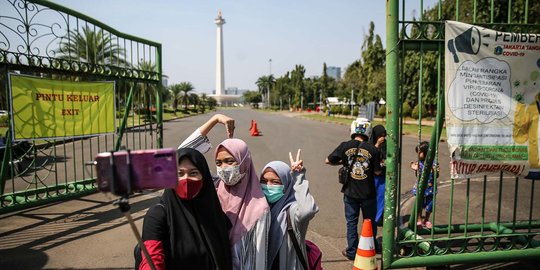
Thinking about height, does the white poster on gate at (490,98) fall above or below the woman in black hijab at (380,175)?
above

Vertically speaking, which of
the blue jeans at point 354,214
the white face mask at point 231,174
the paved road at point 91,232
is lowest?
the paved road at point 91,232

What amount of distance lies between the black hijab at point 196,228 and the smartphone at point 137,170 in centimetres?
59

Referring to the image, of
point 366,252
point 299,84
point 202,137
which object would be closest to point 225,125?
point 202,137

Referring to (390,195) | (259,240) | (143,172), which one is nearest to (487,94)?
(390,195)

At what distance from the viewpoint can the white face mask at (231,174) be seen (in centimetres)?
235

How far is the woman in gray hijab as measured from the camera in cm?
237

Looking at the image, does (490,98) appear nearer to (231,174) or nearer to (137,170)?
(231,174)

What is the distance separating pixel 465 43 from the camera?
2.86 meters

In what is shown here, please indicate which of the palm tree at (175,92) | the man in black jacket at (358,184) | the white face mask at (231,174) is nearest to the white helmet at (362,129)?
the man in black jacket at (358,184)

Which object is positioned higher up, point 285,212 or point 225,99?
point 225,99

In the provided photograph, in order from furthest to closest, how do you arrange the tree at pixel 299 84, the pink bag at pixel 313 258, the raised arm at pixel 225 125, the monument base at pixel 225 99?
the monument base at pixel 225 99
the tree at pixel 299 84
the raised arm at pixel 225 125
the pink bag at pixel 313 258

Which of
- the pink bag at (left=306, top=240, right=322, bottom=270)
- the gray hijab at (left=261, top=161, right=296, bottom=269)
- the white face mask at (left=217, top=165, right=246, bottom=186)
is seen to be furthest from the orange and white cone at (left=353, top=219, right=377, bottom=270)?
the white face mask at (left=217, top=165, right=246, bottom=186)

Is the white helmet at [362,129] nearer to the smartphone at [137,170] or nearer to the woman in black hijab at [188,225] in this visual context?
the woman in black hijab at [188,225]

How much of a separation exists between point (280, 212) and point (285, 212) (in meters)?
0.04
